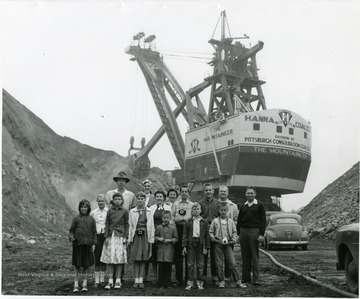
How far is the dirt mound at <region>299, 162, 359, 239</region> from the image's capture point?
19203mm

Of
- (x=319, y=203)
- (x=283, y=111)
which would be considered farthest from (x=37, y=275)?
(x=319, y=203)

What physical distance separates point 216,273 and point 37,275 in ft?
11.4

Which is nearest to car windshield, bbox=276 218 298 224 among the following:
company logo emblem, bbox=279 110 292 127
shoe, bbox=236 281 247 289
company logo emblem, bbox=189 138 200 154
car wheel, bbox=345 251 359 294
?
shoe, bbox=236 281 247 289

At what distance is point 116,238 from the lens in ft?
22.8

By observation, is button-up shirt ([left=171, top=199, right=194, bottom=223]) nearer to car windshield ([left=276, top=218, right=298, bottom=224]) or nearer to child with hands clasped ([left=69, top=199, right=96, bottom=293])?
child with hands clasped ([left=69, top=199, right=96, bottom=293])

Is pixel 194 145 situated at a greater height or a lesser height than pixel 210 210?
greater

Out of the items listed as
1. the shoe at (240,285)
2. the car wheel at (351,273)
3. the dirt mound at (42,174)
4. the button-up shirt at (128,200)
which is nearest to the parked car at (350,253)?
the car wheel at (351,273)

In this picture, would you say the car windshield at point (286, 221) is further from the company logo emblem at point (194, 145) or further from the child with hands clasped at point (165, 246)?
the company logo emblem at point (194, 145)

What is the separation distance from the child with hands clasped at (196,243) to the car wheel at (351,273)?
2048 mm

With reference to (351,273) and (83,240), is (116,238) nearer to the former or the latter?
(83,240)

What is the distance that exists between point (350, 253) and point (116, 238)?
3.41 metres

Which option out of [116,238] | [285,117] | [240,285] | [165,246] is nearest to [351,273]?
[240,285]

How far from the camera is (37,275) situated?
848 centimetres

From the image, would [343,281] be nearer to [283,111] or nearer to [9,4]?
[9,4]
